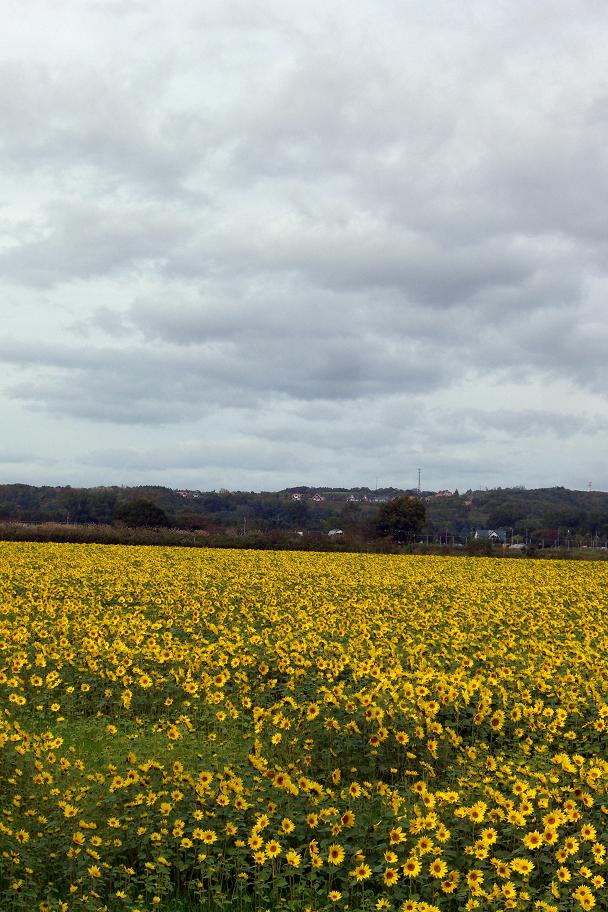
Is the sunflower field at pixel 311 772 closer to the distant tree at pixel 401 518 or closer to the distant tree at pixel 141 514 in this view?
the distant tree at pixel 141 514

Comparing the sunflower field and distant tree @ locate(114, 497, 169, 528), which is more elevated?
distant tree @ locate(114, 497, 169, 528)

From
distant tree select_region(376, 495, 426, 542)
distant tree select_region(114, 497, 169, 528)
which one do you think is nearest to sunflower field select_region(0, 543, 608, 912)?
distant tree select_region(114, 497, 169, 528)

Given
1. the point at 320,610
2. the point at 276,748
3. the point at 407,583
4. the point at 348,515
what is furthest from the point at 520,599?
the point at 348,515

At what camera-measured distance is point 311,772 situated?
10.6m

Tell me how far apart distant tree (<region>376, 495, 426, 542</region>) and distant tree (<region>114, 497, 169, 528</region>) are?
22.1 meters

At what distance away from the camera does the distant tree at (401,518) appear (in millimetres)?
88688

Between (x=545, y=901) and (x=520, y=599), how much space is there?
1717 centimetres

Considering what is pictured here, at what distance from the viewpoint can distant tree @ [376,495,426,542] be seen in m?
88.7

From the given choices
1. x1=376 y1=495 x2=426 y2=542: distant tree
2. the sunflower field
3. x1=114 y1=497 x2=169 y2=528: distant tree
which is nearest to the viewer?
the sunflower field

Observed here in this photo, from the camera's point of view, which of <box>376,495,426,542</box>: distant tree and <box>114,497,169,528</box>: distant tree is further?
<box>376,495,426,542</box>: distant tree

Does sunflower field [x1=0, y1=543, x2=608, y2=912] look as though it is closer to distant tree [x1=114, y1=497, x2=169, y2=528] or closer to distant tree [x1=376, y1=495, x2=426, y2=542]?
distant tree [x1=114, y1=497, x2=169, y2=528]

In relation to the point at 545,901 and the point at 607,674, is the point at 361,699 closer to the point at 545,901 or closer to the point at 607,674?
the point at 545,901

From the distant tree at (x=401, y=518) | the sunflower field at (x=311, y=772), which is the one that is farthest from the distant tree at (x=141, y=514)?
the sunflower field at (x=311, y=772)

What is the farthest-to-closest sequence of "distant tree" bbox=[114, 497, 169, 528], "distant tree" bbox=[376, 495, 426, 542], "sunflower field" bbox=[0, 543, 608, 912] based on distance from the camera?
"distant tree" bbox=[376, 495, 426, 542]
"distant tree" bbox=[114, 497, 169, 528]
"sunflower field" bbox=[0, 543, 608, 912]
